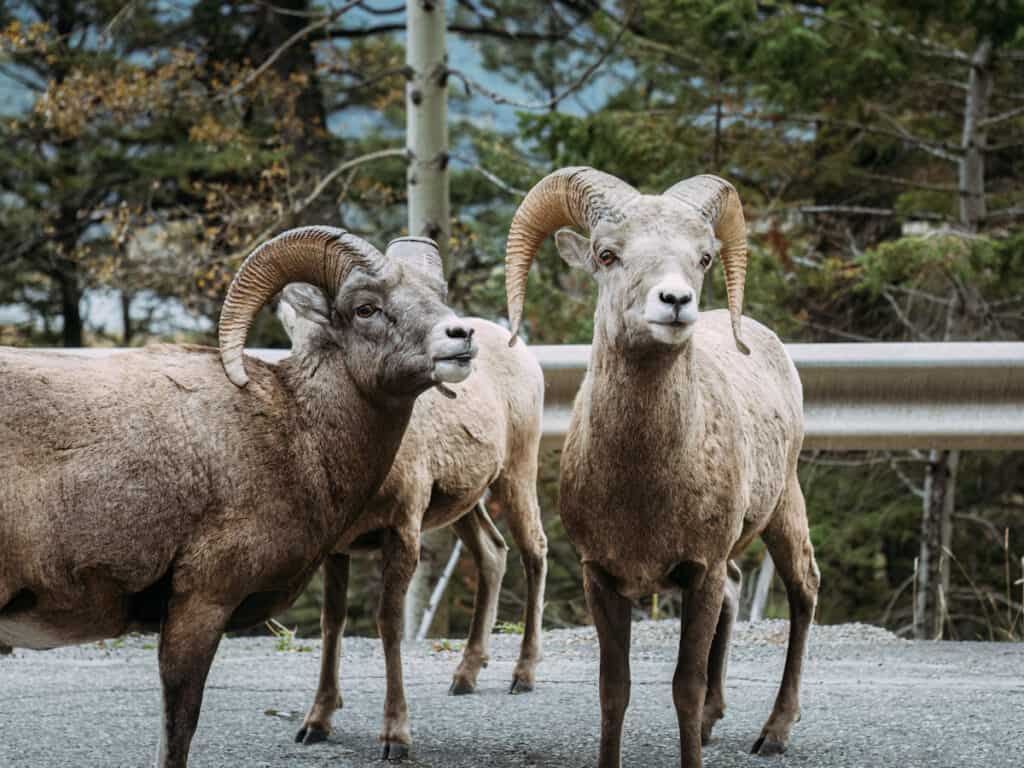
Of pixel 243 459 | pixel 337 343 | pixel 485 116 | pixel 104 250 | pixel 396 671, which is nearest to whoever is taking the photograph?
pixel 243 459

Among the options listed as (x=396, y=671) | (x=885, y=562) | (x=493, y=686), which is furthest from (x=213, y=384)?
(x=885, y=562)

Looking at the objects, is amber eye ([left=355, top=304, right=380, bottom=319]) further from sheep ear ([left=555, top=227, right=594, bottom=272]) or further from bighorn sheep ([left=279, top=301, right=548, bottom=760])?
sheep ear ([left=555, top=227, right=594, bottom=272])

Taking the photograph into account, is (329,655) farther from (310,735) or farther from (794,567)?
(794,567)

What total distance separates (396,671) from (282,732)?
57 centimetres

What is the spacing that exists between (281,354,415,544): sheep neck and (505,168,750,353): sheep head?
0.63m

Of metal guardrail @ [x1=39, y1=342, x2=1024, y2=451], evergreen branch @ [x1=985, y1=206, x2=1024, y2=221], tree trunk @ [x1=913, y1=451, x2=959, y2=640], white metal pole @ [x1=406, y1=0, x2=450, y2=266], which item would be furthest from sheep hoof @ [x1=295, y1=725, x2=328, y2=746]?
evergreen branch @ [x1=985, y1=206, x2=1024, y2=221]

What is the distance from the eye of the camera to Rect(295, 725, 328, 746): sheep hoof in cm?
563

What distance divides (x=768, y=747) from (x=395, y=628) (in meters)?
1.65

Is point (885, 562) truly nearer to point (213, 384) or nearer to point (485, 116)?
point (485, 116)

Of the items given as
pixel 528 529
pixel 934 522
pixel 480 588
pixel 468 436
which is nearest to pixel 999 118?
pixel 934 522

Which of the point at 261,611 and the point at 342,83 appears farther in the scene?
the point at 342,83

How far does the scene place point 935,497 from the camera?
1334cm

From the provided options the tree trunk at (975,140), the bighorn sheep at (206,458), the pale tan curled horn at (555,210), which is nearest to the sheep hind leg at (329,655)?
the bighorn sheep at (206,458)

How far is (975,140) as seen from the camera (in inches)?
579
